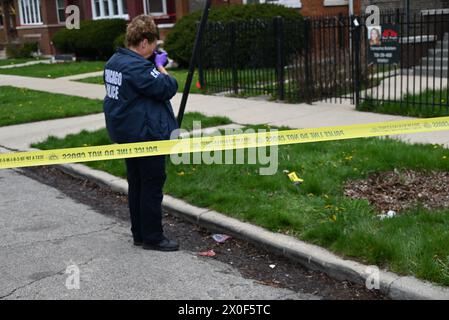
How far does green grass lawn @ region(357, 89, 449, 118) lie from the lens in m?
9.85

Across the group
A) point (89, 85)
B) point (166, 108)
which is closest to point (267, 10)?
point (89, 85)

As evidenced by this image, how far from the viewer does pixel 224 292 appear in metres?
4.54

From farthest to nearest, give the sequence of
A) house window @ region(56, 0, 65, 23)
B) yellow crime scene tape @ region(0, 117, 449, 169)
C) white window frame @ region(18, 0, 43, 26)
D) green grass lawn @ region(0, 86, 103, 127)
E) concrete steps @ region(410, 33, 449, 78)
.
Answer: white window frame @ region(18, 0, 43, 26)
house window @ region(56, 0, 65, 23)
concrete steps @ region(410, 33, 449, 78)
green grass lawn @ region(0, 86, 103, 127)
yellow crime scene tape @ region(0, 117, 449, 169)

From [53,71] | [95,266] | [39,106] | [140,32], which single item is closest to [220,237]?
[95,266]

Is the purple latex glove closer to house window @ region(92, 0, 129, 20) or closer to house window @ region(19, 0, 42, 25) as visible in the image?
house window @ region(92, 0, 129, 20)

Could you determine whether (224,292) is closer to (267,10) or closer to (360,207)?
(360,207)

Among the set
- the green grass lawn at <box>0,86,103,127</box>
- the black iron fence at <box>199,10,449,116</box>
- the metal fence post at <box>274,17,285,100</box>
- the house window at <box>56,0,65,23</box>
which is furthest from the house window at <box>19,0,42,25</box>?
the metal fence post at <box>274,17,285,100</box>

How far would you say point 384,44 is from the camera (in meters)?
10.5

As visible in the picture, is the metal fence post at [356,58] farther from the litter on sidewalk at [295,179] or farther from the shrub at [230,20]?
the litter on sidewalk at [295,179]

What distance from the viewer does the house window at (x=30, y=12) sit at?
3409 cm

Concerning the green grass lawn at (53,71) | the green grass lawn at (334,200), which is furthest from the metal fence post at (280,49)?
the green grass lawn at (53,71)

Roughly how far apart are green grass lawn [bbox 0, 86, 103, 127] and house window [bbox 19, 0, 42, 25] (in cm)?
1941

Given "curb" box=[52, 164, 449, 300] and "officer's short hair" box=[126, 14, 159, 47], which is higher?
"officer's short hair" box=[126, 14, 159, 47]

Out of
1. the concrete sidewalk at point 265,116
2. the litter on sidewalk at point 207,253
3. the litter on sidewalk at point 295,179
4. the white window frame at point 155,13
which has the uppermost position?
the white window frame at point 155,13
